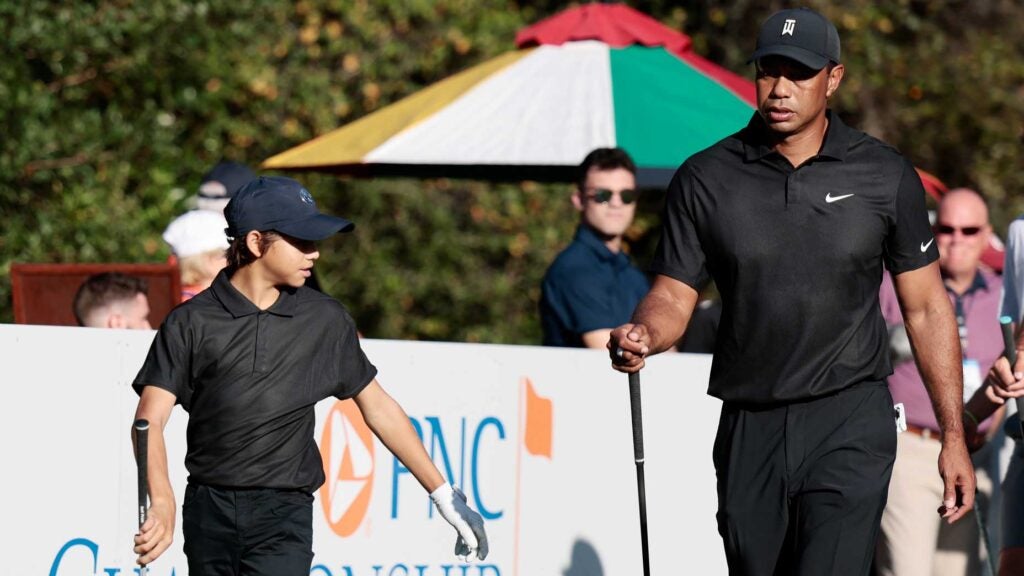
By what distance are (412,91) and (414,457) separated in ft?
32.6

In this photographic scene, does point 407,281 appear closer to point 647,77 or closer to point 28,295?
point 647,77

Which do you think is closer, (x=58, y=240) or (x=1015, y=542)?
(x=1015, y=542)

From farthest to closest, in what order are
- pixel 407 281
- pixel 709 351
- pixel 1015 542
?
pixel 407 281 < pixel 709 351 < pixel 1015 542

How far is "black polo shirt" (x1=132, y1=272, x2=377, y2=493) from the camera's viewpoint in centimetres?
555

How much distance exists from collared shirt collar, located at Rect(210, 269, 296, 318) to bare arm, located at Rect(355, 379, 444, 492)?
0.38 metres

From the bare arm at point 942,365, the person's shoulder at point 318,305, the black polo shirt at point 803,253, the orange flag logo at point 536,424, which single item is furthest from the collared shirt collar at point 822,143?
the orange flag logo at point 536,424

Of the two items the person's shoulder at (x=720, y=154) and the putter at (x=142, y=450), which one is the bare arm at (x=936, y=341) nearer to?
the person's shoulder at (x=720, y=154)

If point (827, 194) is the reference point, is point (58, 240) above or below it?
above

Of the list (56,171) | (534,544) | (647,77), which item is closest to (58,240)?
(56,171)

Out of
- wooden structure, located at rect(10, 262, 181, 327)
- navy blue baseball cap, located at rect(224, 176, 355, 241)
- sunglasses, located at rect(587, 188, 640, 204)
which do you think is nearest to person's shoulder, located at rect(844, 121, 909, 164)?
navy blue baseball cap, located at rect(224, 176, 355, 241)

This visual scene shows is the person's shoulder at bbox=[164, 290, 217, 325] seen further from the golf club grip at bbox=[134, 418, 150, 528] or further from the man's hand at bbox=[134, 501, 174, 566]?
the man's hand at bbox=[134, 501, 174, 566]

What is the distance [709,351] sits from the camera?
927cm

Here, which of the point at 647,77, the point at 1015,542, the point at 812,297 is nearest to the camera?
the point at 812,297

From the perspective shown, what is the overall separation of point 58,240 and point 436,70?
461 centimetres
